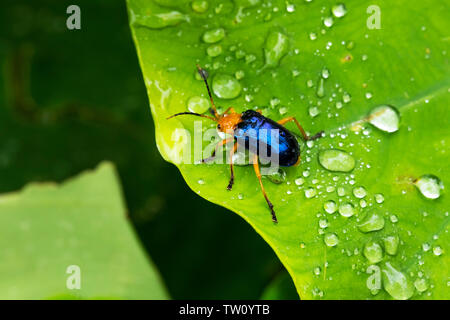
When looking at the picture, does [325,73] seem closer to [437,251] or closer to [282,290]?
[437,251]

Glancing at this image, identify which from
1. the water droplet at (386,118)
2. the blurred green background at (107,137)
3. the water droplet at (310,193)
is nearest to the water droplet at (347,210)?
the water droplet at (310,193)

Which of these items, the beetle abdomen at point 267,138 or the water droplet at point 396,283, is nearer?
the water droplet at point 396,283

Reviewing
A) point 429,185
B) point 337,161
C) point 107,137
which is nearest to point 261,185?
point 337,161

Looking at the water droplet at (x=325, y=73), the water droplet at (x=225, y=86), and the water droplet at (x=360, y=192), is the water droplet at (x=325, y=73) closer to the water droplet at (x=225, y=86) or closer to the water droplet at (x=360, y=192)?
the water droplet at (x=225, y=86)

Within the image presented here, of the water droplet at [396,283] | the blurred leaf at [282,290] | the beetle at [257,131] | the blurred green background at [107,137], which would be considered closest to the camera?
the water droplet at [396,283]

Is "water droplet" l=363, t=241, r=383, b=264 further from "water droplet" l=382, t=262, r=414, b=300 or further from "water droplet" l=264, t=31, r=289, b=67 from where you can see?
"water droplet" l=264, t=31, r=289, b=67
